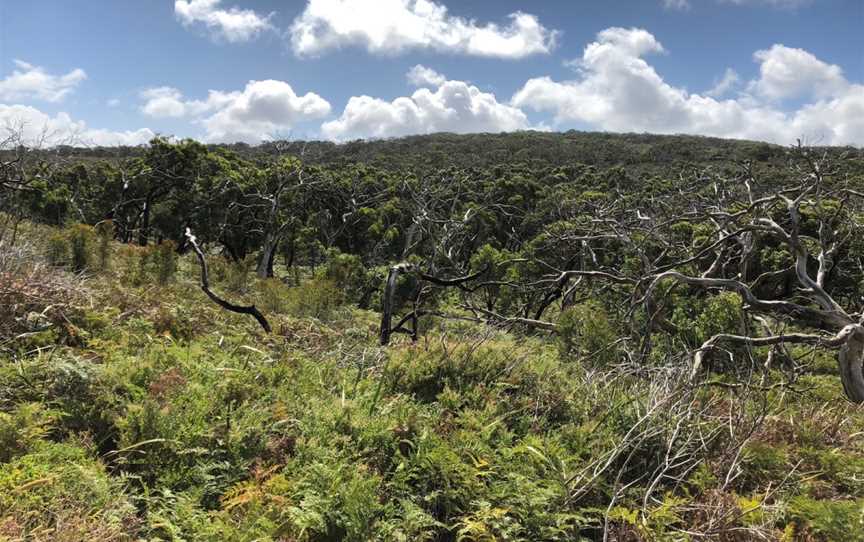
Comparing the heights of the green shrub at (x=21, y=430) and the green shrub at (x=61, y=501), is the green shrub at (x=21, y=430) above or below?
above

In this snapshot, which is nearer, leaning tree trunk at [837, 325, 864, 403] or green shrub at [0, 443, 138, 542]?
green shrub at [0, 443, 138, 542]

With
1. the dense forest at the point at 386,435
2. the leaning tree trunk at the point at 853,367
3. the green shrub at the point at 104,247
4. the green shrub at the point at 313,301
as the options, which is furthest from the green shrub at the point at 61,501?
the green shrub at the point at 104,247

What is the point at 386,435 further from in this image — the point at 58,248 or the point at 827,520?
the point at 58,248

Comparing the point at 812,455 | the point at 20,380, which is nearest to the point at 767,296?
the point at 812,455

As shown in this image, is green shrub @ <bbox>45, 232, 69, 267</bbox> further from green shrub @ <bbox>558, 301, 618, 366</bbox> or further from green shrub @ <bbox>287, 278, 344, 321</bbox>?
green shrub @ <bbox>558, 301, 618, 366</bbox>

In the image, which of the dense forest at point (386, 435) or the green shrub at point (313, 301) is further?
the green shrub at point (313, 301)

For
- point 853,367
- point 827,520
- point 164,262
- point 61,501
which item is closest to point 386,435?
point 61,501

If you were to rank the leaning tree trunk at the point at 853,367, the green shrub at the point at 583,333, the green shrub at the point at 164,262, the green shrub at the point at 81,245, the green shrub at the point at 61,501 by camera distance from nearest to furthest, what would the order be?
the green shrub at the point at 61,501 → the leaning tree trunk at the point at 853,367 → the green shrub at the point at 583,333 → the green shrub at the point at 81,245 → the green shrub at the point at 164,262

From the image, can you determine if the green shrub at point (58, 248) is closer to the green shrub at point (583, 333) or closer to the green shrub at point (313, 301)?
the green shrub at point (313, 301)

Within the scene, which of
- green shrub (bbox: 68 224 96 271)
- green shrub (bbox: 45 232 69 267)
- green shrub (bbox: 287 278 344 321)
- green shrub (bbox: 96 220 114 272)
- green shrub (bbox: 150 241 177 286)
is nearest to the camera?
green shrub (bbox: 45 232 69 267)

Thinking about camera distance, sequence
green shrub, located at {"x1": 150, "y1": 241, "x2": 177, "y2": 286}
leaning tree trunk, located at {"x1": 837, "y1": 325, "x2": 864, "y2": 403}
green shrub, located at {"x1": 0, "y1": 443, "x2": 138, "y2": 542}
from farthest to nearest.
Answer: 1. green shrub, located at {"x1": 150, "y1": 241, "x2": 177, "y2": 286}
2. leaning tree trunk, located at {"x1": 837, "y1": 325, "x2": 864, "y2": 403}
3. green shrub, located at {"x1": 0, "y1": 443, "x2": 138, "y2": 542}

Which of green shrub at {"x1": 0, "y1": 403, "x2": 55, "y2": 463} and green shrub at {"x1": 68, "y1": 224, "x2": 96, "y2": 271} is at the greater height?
green shrub at {"x1": 68, "y1": 224, "x2": 96, "y2": 271}

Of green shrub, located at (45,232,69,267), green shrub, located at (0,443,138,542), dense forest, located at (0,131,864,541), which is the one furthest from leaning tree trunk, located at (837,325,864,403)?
green shrub, located at (45,232,69,267)

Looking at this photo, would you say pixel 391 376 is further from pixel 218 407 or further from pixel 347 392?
pixel 218 407
